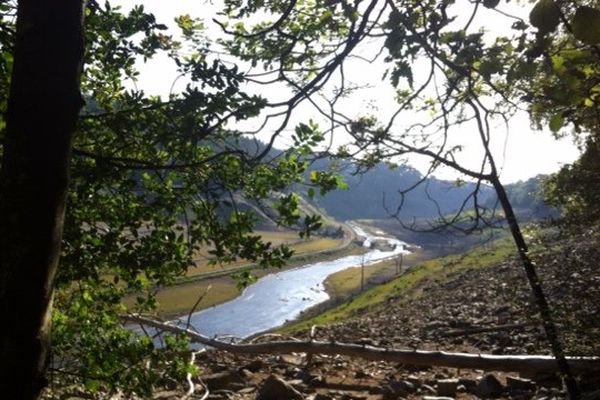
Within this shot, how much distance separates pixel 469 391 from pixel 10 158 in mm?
8784

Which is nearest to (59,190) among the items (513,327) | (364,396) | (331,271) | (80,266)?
(80,266)

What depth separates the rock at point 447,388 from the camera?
890 centimetres

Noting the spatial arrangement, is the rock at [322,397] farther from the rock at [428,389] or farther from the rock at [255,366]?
the rock at [255,366]

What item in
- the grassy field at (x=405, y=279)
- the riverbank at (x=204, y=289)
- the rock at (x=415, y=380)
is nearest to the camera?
the rock at (x=415, y=380)

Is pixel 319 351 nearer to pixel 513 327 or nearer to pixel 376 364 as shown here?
pixel 376 364

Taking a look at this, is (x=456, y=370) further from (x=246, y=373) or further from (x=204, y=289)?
(x=204, y=289)

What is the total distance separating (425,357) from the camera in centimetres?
994

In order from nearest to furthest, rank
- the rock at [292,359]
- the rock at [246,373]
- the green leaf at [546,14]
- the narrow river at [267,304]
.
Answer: the green leaf at [546,14] → the rock at [246,373] → the rock at [292,359] → the narrow river at [267,304]

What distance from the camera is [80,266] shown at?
16.4ft

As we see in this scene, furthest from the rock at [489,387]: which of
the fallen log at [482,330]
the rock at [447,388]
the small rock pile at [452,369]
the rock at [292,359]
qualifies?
the rock at [292,359]

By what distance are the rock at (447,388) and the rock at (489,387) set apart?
0.39m

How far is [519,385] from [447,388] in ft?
3.88

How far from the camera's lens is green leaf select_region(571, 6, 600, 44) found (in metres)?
1.25

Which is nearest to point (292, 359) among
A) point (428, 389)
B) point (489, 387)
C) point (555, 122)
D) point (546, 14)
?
point (428, 389)
